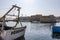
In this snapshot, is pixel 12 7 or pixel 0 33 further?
pixel 12 7

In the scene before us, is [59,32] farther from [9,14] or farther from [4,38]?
[4,38]

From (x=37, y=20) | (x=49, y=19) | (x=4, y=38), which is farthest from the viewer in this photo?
(x=37, y=20)

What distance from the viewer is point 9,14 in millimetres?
13055

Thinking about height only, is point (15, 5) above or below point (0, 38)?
above

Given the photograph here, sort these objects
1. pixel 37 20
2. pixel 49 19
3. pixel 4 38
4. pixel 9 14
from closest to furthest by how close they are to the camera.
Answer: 1. pixel 4 38
2. pixel 9 14
3. pixel 49 19
4. pixel 37 20

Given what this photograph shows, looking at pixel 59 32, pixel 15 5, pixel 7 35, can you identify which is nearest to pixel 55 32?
pixel 59 32

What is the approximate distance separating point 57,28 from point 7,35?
10040 millimetres

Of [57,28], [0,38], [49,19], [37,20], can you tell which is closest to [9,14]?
[0,38]

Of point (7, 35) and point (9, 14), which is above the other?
point (9, 14)

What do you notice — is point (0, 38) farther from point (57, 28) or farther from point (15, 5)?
point (57, 28)

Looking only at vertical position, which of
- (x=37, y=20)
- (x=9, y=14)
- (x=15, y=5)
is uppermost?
(x=15, y=5)

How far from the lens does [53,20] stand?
73.2 metres

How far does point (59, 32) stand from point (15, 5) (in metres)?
7.27

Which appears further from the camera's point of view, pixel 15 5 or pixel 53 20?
pixel 53 20
